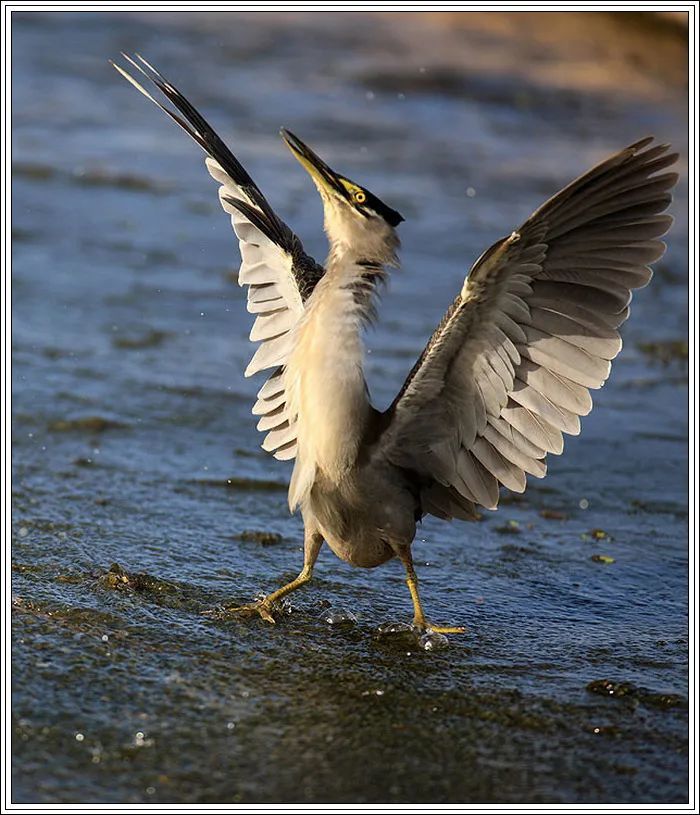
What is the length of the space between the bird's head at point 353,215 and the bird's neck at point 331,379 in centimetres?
12

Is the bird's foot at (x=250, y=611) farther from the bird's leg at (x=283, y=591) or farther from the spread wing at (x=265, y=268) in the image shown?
the spread wing at (x=265, y=268)

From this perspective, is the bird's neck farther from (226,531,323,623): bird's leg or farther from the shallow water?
the shallow water

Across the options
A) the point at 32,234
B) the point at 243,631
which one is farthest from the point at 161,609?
the point at 32,234

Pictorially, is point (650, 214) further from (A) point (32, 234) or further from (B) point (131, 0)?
(B) point (131, 0)

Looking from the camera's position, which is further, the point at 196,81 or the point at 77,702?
the point at 196,81

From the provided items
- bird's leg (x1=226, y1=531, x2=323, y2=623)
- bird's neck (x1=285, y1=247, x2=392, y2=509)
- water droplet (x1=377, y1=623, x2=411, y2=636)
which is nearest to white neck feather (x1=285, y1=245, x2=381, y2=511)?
bird's neck (x1=285, y1=247, x2=392, y2=509)

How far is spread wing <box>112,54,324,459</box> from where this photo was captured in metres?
5.12

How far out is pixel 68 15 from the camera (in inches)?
668

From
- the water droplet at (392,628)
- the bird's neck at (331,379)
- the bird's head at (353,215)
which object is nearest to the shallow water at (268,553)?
the water droplet at (392,628)

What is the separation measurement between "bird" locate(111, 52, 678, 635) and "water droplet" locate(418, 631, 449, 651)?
0.09 feet

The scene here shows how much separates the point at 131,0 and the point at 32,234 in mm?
5588

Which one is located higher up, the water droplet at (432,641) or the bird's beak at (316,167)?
the bird's beak at (316,167)

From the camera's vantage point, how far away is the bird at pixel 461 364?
14.0 feet

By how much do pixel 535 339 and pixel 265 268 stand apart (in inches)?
56.0
